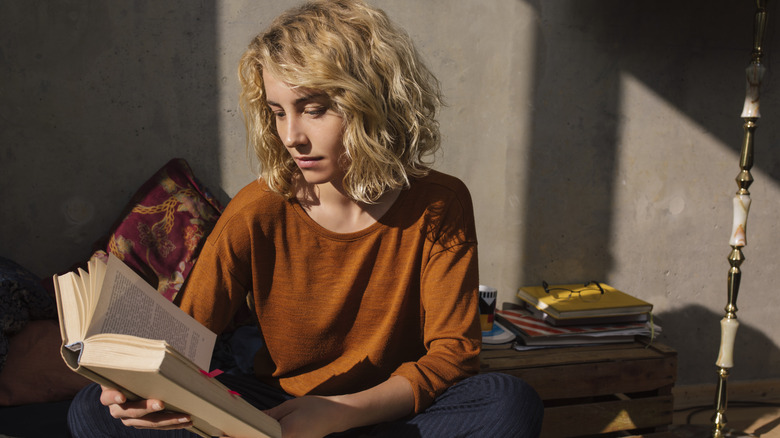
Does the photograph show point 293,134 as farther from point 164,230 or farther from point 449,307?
point 164,230

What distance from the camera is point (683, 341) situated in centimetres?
230

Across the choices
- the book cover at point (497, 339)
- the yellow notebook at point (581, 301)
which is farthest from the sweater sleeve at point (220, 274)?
the yellow notebook at point (581, 301)

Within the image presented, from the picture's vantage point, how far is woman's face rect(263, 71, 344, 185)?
3.37ft

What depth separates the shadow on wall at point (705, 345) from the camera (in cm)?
228

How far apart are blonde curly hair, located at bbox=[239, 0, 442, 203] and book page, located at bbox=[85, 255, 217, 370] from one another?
0.38m

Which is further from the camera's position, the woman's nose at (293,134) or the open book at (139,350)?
the woman's nose at (293,134)

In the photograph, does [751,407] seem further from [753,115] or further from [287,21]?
[287,21]

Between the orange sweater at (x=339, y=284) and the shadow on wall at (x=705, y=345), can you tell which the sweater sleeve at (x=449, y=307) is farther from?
the shadow on wall at (x=705, y=345)

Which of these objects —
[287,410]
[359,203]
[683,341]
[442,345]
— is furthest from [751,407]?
[287,410]

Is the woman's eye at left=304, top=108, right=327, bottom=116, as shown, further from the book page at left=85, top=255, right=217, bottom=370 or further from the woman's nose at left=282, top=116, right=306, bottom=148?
the book page at left=85, top=255, right=217, bottom=370

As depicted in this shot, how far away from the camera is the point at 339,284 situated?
121cm

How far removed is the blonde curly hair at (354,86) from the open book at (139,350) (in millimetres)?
429

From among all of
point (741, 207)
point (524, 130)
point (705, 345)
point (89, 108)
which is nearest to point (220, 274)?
point (89, 108)

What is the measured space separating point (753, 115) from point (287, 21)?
4.70ft
